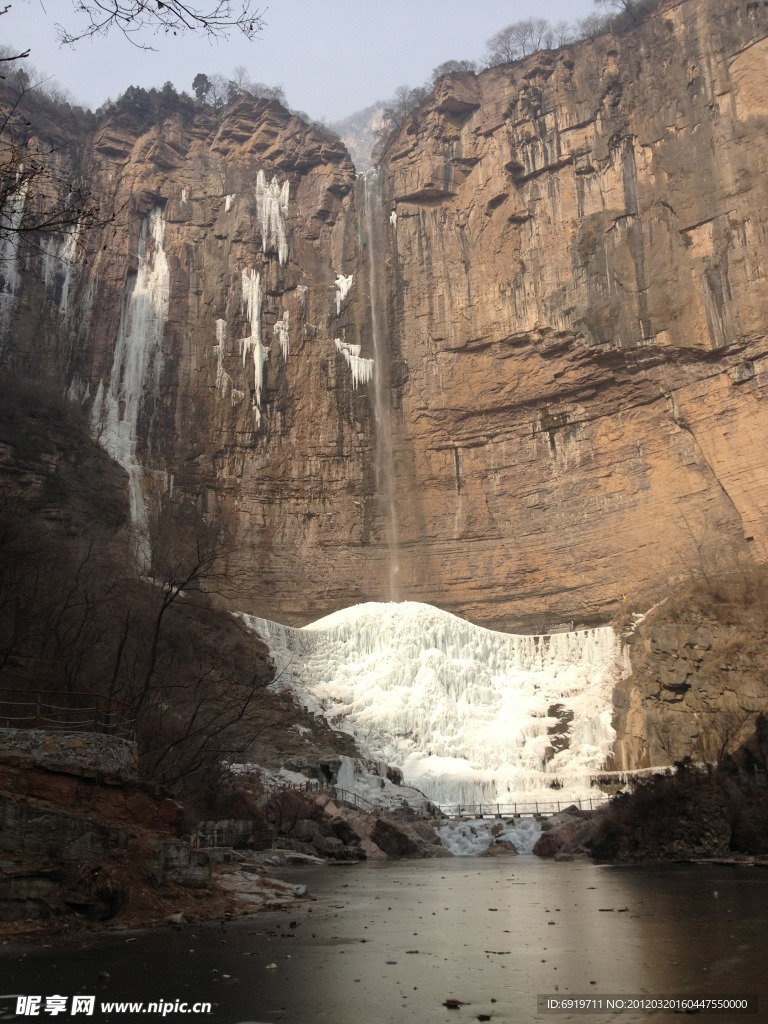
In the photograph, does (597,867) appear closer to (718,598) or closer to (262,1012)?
(262,1012)

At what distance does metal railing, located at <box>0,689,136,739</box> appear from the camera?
32.3 feet

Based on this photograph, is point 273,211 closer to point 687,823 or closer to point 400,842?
point 400,842

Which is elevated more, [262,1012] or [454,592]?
[454,592]

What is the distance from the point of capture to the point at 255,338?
53250mm

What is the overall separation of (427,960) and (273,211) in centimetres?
5482

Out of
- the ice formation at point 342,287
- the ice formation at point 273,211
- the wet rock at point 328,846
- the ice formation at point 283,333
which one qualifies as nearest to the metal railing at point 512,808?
the wet rock at point 328,846

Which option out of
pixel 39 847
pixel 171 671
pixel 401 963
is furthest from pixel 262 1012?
pixel 171 671

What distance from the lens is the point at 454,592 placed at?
158ft

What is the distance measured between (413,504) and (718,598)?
61.0ft

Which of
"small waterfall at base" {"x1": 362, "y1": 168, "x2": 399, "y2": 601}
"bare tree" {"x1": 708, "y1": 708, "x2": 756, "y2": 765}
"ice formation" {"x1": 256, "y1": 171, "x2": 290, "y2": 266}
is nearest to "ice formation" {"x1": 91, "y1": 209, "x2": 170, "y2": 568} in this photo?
"ice formation" {"x1": 256, "y1": 171, "x2": 290, "y2": 266}

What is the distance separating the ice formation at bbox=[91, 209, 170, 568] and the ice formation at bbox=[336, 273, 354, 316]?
10189 millimetres

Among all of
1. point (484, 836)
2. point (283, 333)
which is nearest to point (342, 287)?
point (283, 333)

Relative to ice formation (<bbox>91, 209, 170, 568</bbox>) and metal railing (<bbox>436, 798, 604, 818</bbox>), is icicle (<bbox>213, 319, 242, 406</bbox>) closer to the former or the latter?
ice formation (<bbox>91, 209, 170, 568</bbox>)

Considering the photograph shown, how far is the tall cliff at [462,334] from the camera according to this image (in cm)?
4372
